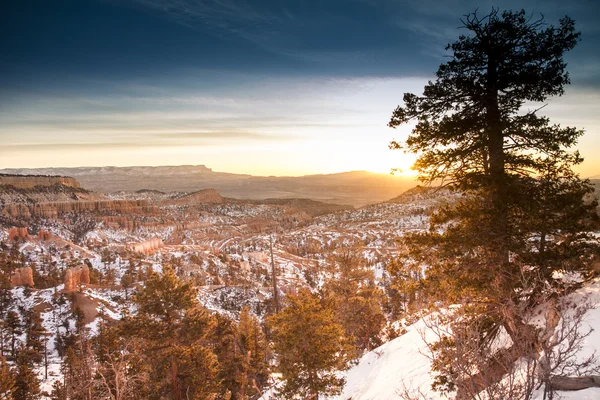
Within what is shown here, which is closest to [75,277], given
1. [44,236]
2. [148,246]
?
[44,236]

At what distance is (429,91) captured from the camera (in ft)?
33.0

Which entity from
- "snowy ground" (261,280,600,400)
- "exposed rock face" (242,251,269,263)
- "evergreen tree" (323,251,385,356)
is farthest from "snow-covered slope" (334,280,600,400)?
"exposed rock face" (242,251,269,263)

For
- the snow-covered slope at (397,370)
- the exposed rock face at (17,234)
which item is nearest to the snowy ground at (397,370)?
the snow-covered slope at (397,370)

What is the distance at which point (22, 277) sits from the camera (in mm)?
78312

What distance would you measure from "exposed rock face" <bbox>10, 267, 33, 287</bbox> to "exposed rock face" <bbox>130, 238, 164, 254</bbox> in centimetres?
5980

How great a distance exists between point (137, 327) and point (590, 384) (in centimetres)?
1834

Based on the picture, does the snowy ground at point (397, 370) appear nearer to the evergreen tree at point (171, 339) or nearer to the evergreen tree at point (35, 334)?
the evergreen tree at point (171, 339)

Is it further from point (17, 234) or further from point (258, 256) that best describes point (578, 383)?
point (17, 234)

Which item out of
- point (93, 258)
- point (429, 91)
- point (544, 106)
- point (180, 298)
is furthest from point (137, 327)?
point (93, 258)

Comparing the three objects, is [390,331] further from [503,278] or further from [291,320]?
[503,278]

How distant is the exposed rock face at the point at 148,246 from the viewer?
5630 inches

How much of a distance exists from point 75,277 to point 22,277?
13380 mm

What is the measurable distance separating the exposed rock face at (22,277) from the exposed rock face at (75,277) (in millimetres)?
10444

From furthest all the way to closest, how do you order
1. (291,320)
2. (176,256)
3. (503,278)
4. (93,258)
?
1. (176,256)
2. (93,258)
3. (291,320)
4. (503,278)
